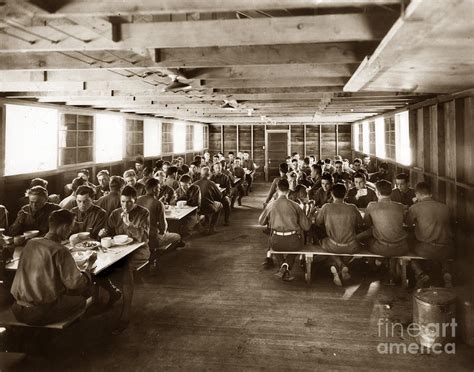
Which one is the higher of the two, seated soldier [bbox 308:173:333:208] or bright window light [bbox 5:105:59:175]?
bright window light [bbox 5:105:59:175]

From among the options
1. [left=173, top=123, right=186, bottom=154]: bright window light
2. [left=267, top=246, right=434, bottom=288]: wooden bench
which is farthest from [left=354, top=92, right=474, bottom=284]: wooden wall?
[left=173, top=123, right=186, bottom=154]: bright window light

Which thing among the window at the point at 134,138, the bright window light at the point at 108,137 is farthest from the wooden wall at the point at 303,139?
the bright window light at the point at 108,137

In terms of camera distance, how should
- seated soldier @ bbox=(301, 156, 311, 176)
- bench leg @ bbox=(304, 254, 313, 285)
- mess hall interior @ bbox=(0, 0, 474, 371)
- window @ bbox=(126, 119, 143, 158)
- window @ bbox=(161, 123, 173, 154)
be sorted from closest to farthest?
mess hall interior @ bbox=(0, 0, 474, 371) < bench leg @ bbox=(304, 254, 313, 285) < seated soldier @ bbox=(301, 156, 311, 176) < window @ bbox=(126, 119, 143, 158) < window @ bbox=(161, 123, 173, 154)

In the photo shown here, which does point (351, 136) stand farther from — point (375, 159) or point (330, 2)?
point (330, 2)

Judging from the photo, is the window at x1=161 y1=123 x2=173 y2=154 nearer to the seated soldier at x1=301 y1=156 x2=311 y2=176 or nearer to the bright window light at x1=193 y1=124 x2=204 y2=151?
the bright window light at x1=193 y1=124 x2=204 y2=151

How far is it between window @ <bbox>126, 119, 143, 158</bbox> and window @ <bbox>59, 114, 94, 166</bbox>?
6.27 ft

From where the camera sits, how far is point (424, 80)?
4207 millimetres

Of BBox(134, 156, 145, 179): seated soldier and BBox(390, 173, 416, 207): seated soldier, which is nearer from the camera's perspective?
BBox(390, 173, 416, 207): seated soldier

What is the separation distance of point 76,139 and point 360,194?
6418 millimetres

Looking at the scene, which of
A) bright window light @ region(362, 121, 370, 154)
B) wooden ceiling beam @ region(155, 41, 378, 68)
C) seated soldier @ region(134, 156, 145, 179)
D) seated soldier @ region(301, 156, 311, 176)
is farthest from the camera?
bright window light @ region(362, 121, 370, 154)

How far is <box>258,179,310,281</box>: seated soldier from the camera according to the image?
5422 millimetres

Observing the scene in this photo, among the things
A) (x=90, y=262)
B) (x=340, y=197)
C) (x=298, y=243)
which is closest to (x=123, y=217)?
(x=90, y=262)

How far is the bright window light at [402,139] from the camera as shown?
8.40m

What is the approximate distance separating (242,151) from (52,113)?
11111 millimetres
